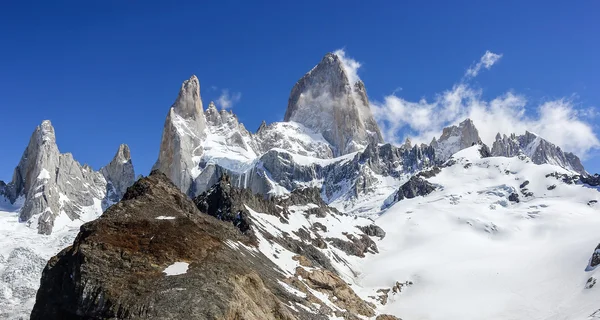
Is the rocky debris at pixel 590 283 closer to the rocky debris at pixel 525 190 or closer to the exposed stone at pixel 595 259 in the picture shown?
the exposed stone at pixel 595 259

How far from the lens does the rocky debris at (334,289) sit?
74.8 m

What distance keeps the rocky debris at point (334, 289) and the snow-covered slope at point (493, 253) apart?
1442cm

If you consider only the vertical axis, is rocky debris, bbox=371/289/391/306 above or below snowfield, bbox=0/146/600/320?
below

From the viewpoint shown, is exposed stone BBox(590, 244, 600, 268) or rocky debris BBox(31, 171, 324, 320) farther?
exposed stone BBox(590, 244, 600, 268)

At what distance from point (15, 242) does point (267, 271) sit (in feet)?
450

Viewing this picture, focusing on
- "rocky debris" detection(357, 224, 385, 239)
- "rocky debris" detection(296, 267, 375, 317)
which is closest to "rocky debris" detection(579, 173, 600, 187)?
"rocky debris" detection(357, 224, 385, 239)

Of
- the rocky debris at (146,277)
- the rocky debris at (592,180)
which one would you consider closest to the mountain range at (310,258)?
the rocky debris at (146,277)

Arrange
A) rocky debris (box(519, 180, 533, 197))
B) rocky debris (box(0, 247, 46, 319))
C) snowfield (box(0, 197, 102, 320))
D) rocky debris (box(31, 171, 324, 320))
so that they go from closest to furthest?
rocky debris (box(31, 171, 324, 320)), rocky debris (box(0, 247, 46, 319)), snowfield (box(0, 197, 102, 320)), rocky debris (box(519, 180, 533, 197))

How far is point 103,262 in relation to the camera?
124ft

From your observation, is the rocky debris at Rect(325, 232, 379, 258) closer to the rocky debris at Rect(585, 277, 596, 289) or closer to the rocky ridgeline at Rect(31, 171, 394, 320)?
the rocky debris at Rect(585, 277, 596, 289)

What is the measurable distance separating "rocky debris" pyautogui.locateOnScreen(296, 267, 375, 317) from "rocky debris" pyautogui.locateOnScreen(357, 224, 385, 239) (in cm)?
6319

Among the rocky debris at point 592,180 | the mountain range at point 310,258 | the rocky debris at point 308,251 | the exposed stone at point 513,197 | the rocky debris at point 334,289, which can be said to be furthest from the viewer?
the rocky debris at point 592,180

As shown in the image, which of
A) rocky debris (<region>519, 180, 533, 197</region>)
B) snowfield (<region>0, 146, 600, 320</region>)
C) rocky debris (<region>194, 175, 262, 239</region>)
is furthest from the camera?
rocky debris (<region>519, 180, 533, 197</region>)

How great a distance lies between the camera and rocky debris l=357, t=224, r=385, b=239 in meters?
146
